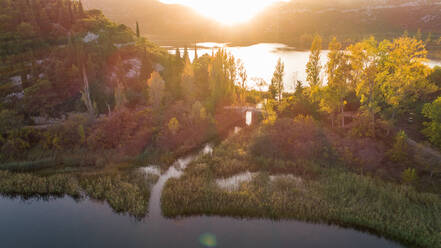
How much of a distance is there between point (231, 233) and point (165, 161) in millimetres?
14377

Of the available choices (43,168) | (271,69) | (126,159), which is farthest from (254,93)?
(43,168)

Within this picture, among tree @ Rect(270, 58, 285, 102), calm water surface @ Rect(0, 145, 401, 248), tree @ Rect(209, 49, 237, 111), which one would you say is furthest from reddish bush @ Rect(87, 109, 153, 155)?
tree @ Rect(270, 58, 285, 102)

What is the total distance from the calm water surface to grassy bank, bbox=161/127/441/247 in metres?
0.96

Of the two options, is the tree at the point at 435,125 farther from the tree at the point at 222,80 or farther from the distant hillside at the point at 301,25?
the distant hillside at the point at 301,25

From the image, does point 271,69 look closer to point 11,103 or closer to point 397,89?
point 397,89

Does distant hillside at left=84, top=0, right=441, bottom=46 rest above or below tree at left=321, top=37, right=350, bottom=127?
above

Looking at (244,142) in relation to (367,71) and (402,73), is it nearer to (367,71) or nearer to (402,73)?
(367,71)

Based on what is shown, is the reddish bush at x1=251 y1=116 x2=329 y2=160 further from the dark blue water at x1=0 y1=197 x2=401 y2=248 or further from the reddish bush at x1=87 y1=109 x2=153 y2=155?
the reddish bush at x1=87 y1=109 x2=153 y2=155

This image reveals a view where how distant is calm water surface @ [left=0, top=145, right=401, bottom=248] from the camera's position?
20.5 meters

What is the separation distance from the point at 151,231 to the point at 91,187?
31.0 feet

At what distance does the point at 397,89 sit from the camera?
108 ft

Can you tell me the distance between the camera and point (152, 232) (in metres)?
21.4

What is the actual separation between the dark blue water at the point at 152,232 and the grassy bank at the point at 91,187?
142 centimetres

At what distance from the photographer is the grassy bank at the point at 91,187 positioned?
80.7 feet
